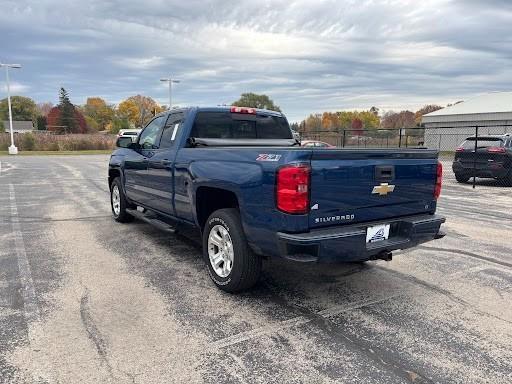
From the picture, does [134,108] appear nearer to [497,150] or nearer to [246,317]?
[497,150]

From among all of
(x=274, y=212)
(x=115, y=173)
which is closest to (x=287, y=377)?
(x=274, y=212)

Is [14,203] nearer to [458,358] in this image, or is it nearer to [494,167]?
[458,358]

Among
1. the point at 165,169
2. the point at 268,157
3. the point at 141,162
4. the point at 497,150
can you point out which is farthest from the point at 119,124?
the point at 268,157

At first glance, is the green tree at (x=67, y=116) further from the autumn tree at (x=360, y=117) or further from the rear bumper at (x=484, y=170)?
the rear bumper at (x=484, y=170)

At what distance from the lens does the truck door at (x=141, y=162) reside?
20.0 feet

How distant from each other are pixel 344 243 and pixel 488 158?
12.5m

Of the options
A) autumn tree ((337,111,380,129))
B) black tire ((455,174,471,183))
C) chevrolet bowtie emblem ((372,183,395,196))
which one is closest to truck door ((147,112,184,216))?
chevrolet bowtie emblem ((372,183,395,196))

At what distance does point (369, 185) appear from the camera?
3.85m

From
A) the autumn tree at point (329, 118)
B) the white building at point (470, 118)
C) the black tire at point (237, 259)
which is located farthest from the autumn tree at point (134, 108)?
the black tire at point (237, 259)

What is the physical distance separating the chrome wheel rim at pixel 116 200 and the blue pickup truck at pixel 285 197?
2.22 metres

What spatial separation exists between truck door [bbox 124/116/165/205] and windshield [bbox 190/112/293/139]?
0.86 m

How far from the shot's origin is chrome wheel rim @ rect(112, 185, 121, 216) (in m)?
7.55

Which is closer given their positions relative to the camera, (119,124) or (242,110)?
(242,110)

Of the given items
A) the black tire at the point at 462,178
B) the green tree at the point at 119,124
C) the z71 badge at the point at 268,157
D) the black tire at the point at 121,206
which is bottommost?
the black tire at the point at 462,178
